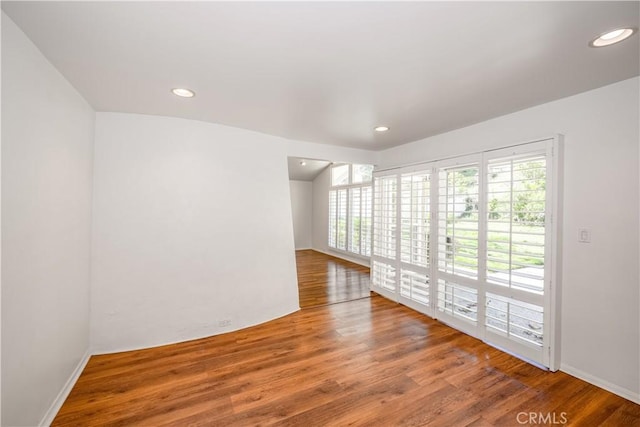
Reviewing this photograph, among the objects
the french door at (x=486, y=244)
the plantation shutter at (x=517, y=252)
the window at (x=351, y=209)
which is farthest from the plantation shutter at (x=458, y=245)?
the window at (x=351, y=209)

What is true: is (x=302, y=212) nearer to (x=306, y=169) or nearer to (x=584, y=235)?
(x=306, y=169)

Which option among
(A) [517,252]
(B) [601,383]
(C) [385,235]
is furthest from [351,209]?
(B) [601,383]

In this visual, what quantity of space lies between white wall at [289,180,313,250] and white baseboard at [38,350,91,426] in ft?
20.9

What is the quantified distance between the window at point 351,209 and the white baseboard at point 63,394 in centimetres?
495

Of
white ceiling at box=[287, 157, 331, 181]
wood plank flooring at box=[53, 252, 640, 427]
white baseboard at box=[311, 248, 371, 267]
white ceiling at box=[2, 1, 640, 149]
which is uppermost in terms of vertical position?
white ceiling at box=[287, 157, 331, 181]

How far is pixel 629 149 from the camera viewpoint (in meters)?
1.90

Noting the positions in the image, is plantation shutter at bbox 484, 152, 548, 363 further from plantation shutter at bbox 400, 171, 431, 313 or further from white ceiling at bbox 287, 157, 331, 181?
white ceiling at bbox 287, 157, 331, 181

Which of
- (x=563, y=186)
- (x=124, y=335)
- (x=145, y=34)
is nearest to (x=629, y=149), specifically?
(x=563, y=186)

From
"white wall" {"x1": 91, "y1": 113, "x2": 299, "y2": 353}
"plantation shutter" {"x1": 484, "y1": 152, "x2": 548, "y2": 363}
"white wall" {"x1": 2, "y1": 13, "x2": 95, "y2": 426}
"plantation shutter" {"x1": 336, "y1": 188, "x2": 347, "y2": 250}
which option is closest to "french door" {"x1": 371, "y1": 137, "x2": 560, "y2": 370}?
"plantation shutter" {"x1": 484, "y1": 152, "x2": 548, "y2": 363}

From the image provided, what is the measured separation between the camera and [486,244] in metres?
2.65

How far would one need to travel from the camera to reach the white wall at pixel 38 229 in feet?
4.31

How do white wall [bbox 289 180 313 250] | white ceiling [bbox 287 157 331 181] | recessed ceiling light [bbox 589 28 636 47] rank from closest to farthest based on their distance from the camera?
1. recessed ceiling light [bbox 589 28 636 47]
2. white ceiling [bbox 287 157 331 181]
3. white wall [bbox 289 180 313 250]

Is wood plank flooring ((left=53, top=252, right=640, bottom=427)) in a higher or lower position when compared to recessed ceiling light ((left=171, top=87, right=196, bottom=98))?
lower

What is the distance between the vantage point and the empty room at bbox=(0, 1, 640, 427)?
1.37m
